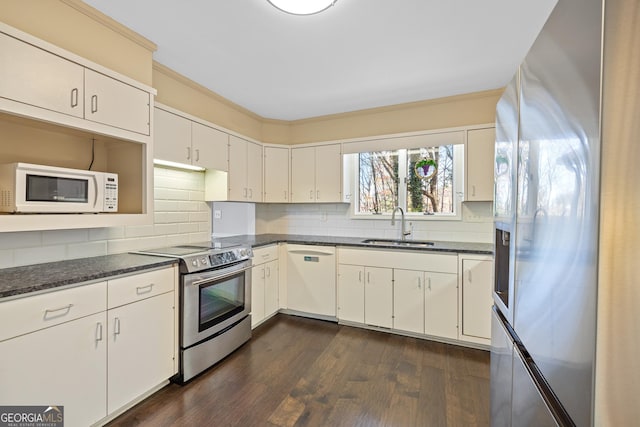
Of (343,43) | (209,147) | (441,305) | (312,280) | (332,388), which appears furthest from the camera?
(312,280)

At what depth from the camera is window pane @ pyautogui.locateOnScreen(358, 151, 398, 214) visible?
3.69 m

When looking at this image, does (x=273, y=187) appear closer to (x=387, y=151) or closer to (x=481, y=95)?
(x=387, y=151)

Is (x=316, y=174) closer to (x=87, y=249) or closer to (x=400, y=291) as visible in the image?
(x=400, y=291)

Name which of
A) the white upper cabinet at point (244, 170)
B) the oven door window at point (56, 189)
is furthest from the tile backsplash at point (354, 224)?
the oven door window at point (56, 189)

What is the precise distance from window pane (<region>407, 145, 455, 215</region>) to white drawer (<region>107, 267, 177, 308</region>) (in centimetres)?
274

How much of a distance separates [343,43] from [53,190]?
2.17 m

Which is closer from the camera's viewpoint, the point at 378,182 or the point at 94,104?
the point at 94,104

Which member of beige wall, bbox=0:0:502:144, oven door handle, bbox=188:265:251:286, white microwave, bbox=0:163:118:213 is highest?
beige wall, bbox=0:0:502:144

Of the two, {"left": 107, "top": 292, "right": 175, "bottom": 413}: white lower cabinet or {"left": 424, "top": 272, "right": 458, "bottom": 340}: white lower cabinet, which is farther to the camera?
{"left": 424, "top": 272, "right": 458, "bottom": 340}: white lower cabinet

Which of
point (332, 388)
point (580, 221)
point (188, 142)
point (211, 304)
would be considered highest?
point (188, 142)

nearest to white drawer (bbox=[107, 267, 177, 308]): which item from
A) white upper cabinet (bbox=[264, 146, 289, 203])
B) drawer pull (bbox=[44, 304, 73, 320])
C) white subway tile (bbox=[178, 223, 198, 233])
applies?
drawer pull (bbox=[44, 304, 73, 320])

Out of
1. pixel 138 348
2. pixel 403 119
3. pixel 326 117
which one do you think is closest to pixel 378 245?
pixel 403 119

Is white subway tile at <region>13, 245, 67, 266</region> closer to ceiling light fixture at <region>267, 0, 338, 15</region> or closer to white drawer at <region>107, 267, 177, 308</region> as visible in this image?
white drawer at <region>107, 267, 177, 308</region>

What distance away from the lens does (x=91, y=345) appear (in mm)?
1626
